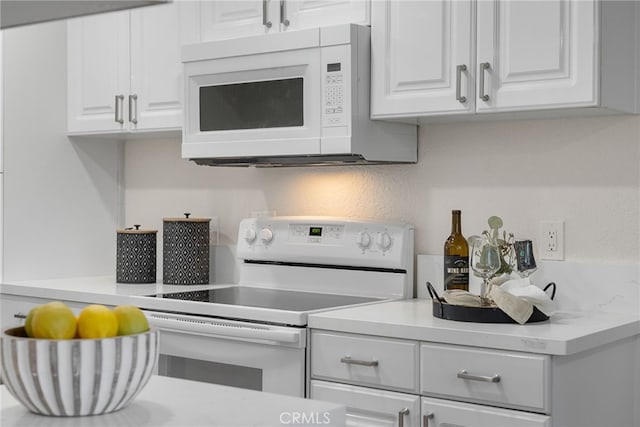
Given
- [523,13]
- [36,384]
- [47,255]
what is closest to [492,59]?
[523,13]

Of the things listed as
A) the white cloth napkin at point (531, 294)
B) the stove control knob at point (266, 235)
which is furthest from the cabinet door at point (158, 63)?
the white cloth napkin at point (531, 294)

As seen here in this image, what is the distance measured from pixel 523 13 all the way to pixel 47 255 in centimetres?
215

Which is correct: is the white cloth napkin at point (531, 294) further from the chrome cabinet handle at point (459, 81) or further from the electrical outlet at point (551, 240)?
the chrome cabinet handle at point (459, 81)

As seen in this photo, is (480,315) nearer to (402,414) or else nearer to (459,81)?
(402,414)

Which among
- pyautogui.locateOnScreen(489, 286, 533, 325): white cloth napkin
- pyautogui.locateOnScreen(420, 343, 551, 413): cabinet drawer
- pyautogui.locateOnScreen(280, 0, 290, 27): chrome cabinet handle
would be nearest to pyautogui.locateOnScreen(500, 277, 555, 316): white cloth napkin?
pyautogui.locateOnScreen(489, 286, 533, 325): white cloth napkin

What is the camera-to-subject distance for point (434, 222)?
3.00 meters

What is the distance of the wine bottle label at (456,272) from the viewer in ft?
8.96

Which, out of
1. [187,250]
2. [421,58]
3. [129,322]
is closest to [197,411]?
[129,322]

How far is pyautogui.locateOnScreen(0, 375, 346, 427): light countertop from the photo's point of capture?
1.29m

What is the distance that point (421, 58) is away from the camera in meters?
2.66

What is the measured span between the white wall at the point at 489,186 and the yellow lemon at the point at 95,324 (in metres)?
1.77

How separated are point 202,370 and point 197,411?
1.59 metres

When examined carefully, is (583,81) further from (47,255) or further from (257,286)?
(47,255)

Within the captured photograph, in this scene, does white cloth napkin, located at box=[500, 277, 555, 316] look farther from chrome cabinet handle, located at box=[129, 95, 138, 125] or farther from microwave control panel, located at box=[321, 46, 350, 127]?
chrome cabinet handle, located at box=[129, 95, 138, 125]
